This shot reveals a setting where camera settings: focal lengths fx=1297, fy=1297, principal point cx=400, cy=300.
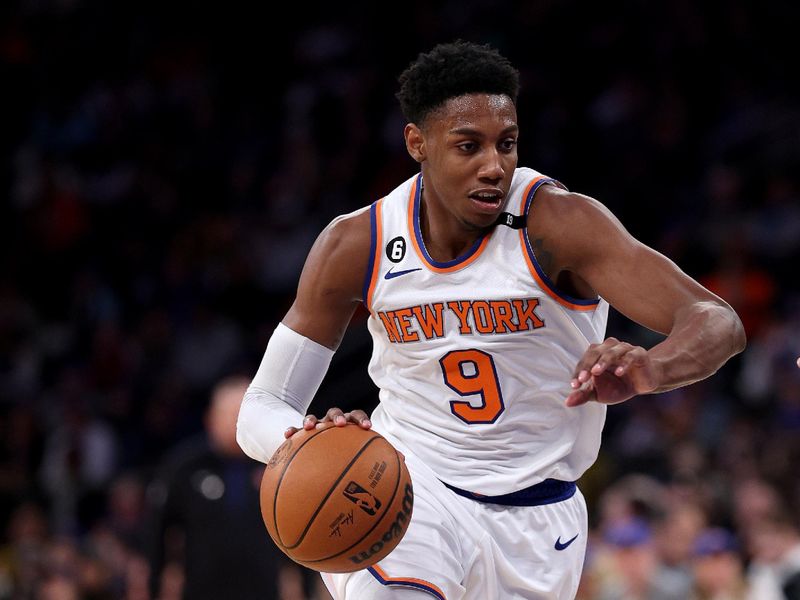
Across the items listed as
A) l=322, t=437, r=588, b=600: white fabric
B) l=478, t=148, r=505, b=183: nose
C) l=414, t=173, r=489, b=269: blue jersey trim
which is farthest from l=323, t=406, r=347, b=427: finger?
l=478, t=148, r=505, b=183: nose

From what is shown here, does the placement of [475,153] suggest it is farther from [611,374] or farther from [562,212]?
[611,374]

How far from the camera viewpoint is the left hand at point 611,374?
3.12 metres

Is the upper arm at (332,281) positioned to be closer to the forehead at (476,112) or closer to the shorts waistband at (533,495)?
the forehead at (476,112)

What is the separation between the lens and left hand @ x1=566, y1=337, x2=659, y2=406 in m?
3.12

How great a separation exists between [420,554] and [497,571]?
29 centimetres

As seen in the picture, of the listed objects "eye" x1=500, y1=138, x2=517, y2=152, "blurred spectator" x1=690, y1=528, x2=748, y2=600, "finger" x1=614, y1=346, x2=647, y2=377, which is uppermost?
"eye" x1=500, y1=138, x2=517, y2=152

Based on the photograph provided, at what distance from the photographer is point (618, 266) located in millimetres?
3732

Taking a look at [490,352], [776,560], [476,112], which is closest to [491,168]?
[476,112]

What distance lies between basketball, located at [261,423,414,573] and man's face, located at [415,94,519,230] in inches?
31.0

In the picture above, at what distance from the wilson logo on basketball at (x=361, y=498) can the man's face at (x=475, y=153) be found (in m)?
0.93

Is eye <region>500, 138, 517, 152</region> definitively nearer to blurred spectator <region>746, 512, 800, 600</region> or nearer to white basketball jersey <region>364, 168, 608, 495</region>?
white basketball jersey <region>364, 168, 608, 495</region>

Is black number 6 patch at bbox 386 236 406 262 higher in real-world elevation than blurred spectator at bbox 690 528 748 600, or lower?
higher

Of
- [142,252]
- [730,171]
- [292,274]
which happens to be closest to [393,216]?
[730,171]

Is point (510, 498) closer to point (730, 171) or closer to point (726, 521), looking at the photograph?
point (726, 521)
